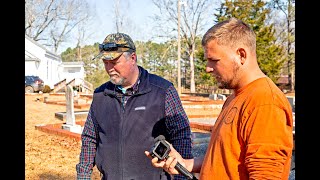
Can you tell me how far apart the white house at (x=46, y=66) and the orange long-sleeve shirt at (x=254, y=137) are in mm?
38865

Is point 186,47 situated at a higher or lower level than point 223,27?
higher

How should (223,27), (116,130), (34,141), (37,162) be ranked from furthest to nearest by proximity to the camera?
1. (34,141)
2. (37,162)
3. (116,130)
4. (223,27)

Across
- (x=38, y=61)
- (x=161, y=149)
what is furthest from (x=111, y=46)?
(x=38, y=61)

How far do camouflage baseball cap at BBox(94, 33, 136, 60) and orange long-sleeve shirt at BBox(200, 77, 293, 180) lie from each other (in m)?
1.18

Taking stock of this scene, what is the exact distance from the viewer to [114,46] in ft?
9.23

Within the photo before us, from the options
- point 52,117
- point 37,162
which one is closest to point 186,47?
point 52,117

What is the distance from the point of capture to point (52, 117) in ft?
46.6

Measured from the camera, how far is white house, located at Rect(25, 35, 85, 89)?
142ft

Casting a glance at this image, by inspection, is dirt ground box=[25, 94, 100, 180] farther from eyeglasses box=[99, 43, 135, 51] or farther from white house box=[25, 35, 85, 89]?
white house box=[25, 35, 85, 89]

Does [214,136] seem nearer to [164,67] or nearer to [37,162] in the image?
[37,162]

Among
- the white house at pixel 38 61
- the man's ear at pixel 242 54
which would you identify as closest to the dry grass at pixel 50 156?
the man's ear at pixel 242 54

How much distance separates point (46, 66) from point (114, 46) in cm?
4420
